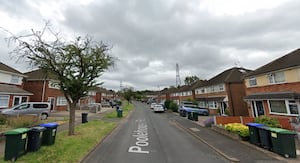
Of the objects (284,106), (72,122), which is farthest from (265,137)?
(72,122)

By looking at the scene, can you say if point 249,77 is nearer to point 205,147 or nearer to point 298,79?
point 298,79

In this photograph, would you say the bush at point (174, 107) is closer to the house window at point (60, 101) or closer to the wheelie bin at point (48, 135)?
the house window at point (60, 101)

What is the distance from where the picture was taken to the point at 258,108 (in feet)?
61.1

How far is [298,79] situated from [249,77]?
250 inches

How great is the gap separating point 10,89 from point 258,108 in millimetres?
30039

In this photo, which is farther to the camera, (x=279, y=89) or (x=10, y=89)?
(x=10, y=89)

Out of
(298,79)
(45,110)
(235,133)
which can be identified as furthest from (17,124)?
(298,79)

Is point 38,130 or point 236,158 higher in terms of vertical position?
point 38,130

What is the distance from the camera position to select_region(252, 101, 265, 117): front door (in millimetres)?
18050

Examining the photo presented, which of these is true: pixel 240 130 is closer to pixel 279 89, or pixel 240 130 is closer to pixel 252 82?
pixel 279 89

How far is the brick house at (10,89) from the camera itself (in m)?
20.0

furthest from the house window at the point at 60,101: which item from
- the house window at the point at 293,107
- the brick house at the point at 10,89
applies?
the house window at the point at 293,107

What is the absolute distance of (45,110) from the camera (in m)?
19.3

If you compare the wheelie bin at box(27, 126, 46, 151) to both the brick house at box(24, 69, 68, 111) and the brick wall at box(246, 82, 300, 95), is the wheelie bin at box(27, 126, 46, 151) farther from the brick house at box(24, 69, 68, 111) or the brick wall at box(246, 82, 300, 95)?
the brick house at box(24, 69, 68, 111)
